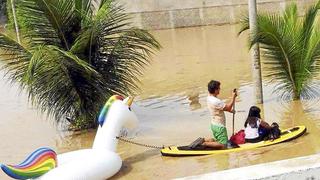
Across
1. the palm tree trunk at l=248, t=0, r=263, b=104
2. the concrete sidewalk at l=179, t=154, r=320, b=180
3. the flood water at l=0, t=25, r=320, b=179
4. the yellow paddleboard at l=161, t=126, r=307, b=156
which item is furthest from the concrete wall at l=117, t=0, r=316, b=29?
the concrete sidewalk at l=179, t=154, r=320, b=180

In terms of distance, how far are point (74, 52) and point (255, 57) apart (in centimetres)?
340

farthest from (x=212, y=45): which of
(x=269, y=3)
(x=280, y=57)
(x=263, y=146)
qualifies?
(x=263, y=146)

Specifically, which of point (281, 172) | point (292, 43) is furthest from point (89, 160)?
point (292, 43)

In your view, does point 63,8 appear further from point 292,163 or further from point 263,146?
point 292,163

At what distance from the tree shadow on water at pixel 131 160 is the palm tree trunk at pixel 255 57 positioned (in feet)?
10.6

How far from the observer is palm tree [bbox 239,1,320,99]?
31.0ft

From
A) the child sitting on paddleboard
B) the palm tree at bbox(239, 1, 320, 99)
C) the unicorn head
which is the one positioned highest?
the palm tree at bbox(239, 1, 320, 99)

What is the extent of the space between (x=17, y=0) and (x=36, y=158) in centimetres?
381

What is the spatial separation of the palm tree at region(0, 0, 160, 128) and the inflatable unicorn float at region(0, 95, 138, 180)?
64.2 inches

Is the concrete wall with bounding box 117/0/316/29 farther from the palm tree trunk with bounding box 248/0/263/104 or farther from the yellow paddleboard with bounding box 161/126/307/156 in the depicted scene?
the yellow paddleboard with bounding box 161/126/307/156

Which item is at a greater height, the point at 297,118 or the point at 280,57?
the point at 280,57

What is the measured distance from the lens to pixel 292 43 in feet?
31.3

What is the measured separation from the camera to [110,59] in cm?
898

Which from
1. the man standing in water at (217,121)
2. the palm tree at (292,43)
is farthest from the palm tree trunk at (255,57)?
the man standing in water at (217,121)
